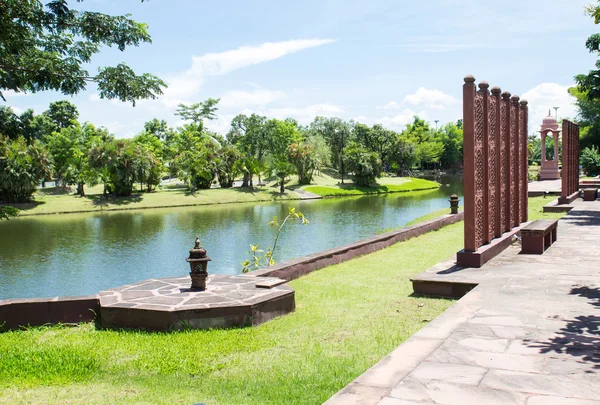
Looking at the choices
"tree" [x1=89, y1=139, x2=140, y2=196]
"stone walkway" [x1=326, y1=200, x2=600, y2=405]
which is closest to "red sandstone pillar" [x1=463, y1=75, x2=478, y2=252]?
"stone walkway" [x1=326, y1=200, x2=600, y2=405]

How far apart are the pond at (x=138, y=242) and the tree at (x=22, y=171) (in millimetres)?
4354

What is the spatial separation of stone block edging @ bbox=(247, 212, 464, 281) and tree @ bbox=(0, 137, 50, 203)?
101 ft

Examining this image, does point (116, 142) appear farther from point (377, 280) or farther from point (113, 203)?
point (377, 280)

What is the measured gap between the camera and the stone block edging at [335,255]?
952 cm

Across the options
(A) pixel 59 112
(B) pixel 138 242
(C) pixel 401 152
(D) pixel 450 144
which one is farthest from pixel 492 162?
(D) pixel 450 144

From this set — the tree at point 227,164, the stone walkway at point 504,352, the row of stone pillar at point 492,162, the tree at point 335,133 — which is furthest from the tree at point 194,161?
the stone walkway at point 504,352

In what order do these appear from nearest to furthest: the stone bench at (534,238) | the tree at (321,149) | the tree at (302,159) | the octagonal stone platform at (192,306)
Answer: the octagonal stone platform at (192,306), the stone bench at (534,238), the tree at (302,159), the tree at (321,149)

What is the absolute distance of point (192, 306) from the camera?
6.74 metres

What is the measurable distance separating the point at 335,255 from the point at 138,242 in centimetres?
1393

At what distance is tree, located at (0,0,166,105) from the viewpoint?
6.79 m

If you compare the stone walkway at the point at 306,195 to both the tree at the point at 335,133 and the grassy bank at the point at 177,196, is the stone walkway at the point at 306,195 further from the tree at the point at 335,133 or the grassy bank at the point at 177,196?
the tree at the point at 335,133

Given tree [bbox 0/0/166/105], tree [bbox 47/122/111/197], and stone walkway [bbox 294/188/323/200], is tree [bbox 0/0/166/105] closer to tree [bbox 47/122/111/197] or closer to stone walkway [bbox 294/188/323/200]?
tree [bbox 47/122/111/197]

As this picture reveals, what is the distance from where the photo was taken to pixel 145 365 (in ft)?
17.7

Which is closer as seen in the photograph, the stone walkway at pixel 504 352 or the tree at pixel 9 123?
the stone walkway at pixel 504 352
